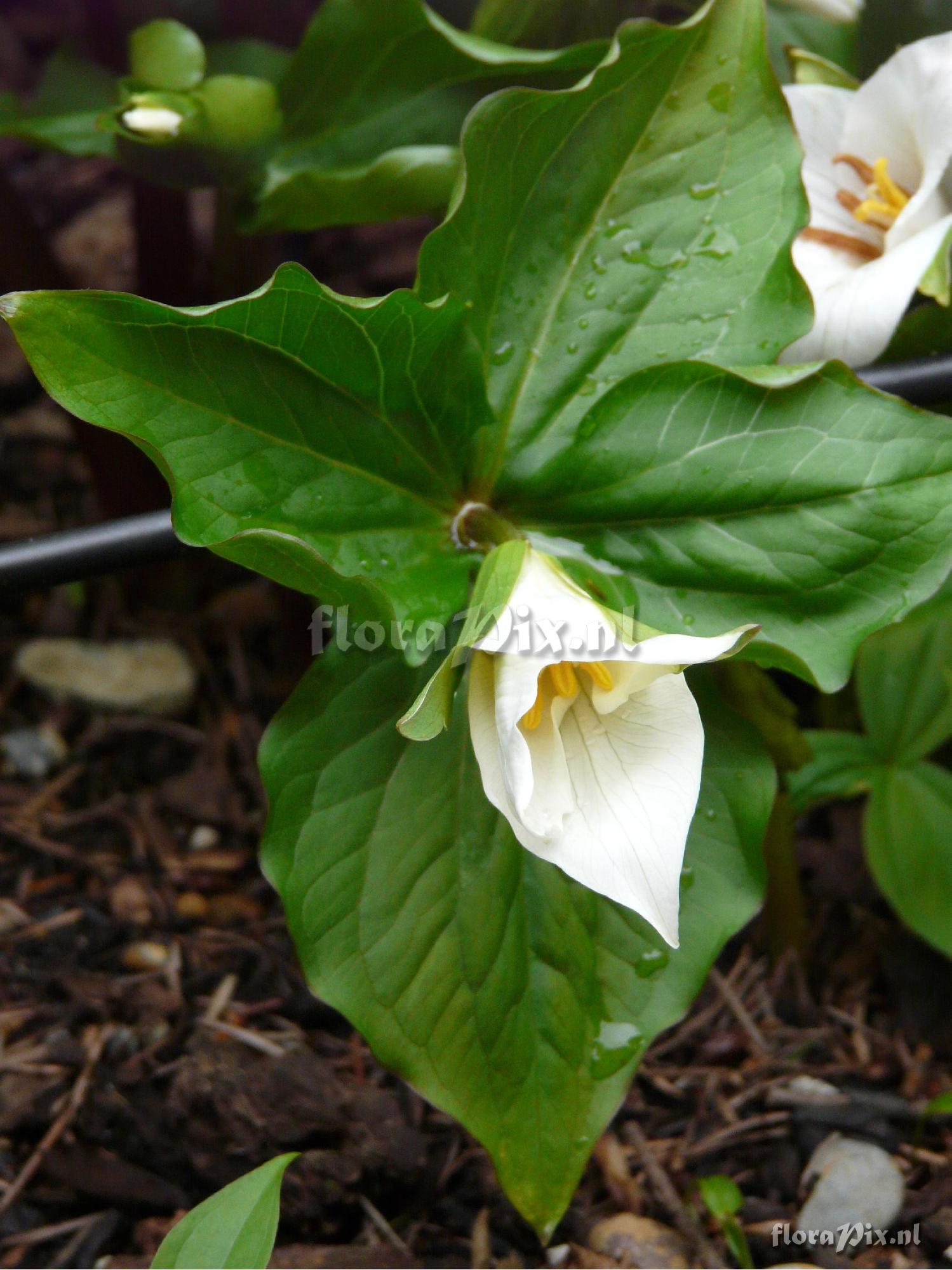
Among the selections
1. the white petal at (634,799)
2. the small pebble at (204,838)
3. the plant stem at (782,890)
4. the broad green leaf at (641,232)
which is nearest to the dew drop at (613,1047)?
the white petal at (634,799)

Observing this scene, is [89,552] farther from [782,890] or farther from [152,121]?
[782,890]

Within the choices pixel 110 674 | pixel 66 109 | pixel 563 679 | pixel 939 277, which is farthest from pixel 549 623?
pixel 66 109

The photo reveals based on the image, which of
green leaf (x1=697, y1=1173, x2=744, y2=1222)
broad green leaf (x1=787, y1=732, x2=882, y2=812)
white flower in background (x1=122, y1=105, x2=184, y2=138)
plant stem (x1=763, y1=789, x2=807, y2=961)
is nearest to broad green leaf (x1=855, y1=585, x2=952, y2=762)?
broad green leaf (x1=787, y1=732, x2=882, y2=812)

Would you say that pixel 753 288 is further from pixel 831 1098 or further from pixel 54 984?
pixel 54 984

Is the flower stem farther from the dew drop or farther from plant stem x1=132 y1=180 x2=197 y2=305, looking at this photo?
plant stem x1=132 y1=180 x2=197 y2=305

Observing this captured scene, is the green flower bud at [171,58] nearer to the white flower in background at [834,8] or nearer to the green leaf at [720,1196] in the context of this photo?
the white flower in background at [834,8]

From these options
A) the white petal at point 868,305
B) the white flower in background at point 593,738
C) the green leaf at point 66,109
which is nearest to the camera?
the white flower in background at point 593,738
